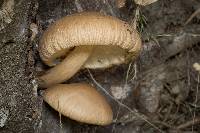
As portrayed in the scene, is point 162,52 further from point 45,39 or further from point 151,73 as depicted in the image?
point 45,39

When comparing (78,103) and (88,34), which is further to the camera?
(78,103)

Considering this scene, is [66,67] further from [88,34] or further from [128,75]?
[128,75]

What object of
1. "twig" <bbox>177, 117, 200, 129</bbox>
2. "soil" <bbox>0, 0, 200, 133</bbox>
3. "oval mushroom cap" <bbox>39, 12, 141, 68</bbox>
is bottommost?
"twig" <bbox>177, 117, 200, 129</bbox>

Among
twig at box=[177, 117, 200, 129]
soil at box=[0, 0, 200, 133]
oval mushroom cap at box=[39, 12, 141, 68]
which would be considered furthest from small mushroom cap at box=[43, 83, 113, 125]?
twig at box=[177, 117, 200, 129]

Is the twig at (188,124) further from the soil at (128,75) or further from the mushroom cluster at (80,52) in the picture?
the mushroom cluster at (80,52)

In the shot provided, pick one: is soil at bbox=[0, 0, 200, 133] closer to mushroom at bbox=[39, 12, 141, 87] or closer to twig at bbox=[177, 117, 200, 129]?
twig at bbox=[177, 117, 200, 129]

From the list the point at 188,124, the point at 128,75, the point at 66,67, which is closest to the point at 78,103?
the point at 66,67
